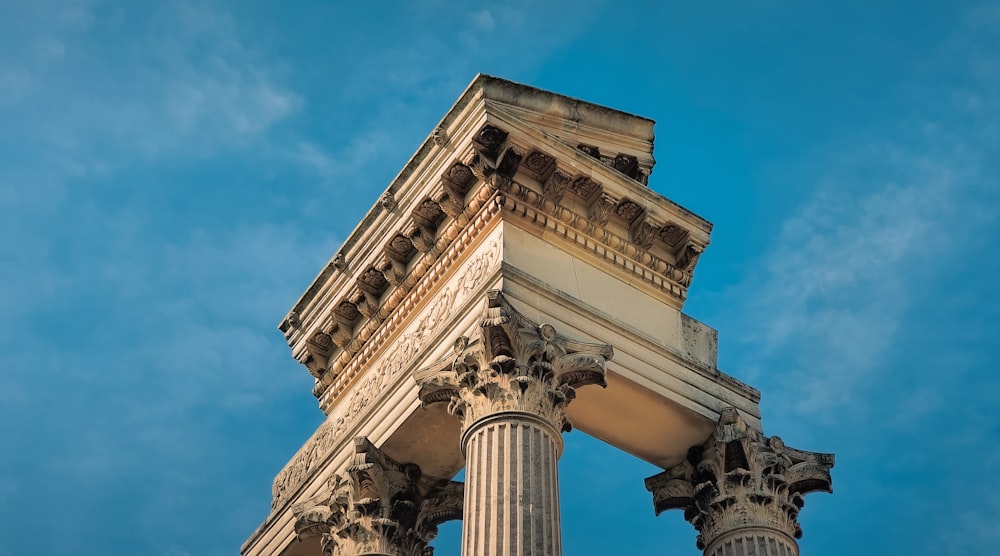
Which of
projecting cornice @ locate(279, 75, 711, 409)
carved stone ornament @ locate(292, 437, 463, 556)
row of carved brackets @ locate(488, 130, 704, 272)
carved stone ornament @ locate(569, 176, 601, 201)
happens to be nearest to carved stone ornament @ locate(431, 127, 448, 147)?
projecting cornice @ locate(279, 75, 711, 409)

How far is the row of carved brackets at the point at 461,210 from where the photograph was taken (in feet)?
96.7

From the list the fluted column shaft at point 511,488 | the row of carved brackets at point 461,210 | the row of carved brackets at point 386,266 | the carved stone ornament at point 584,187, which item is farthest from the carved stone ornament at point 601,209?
the fluted column shaft at point 511,488

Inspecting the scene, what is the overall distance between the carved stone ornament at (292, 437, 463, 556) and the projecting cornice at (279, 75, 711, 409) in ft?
11.3

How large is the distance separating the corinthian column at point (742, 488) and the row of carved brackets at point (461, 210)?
4.29 metres

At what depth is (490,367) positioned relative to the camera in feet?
87.2

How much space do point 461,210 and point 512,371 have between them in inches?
191

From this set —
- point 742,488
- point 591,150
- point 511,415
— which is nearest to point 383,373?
point 511,415

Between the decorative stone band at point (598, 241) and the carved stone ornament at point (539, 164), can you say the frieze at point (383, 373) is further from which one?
the carved stone ornament at point (539, 164)

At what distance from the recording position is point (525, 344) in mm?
26844

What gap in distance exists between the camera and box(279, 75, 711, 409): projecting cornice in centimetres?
2959

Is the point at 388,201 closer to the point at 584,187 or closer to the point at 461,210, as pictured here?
the point at 461,210

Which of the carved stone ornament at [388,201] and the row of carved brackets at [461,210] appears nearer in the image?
the row of carved brackets at [461,210]

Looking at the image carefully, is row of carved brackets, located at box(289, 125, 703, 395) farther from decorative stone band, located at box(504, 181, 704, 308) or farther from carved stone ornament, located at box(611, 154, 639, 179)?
decorative stone band, located at box(504, 181, 704, 308)

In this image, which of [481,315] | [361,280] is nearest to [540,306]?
[481,315]
